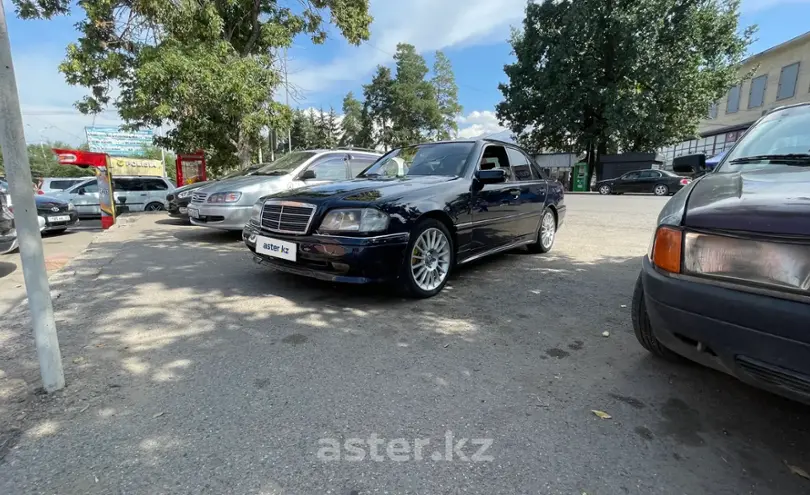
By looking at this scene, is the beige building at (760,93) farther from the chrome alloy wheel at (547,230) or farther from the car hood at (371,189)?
the car hood at (371,189)

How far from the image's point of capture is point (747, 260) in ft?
5.37

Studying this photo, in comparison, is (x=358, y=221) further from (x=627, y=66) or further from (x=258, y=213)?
(x=627, y=66)

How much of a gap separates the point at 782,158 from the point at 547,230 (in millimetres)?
Answer: 3394

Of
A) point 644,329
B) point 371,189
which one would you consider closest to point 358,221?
point 371,189

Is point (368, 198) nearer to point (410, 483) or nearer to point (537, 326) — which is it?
point (537, 326)

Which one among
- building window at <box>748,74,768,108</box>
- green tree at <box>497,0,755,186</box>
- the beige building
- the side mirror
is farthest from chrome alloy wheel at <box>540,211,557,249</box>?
building window at <box>748,74,768,108</box>

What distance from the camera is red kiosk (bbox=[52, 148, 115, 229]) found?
30.6ft

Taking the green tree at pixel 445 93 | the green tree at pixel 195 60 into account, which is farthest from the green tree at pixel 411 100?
the green tree at pixel 195 60

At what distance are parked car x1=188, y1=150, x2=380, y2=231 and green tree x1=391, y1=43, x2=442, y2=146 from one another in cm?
4166

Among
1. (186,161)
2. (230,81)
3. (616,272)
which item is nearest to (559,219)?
(616,272)

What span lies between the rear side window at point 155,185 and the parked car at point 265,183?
840 centimetres

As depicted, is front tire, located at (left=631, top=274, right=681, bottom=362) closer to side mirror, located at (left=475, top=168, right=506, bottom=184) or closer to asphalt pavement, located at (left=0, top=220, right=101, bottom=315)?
side mirror, located at (left=475, top=168, right=506, bottom=184)

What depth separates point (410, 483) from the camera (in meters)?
1.64

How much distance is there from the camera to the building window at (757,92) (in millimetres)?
31125
